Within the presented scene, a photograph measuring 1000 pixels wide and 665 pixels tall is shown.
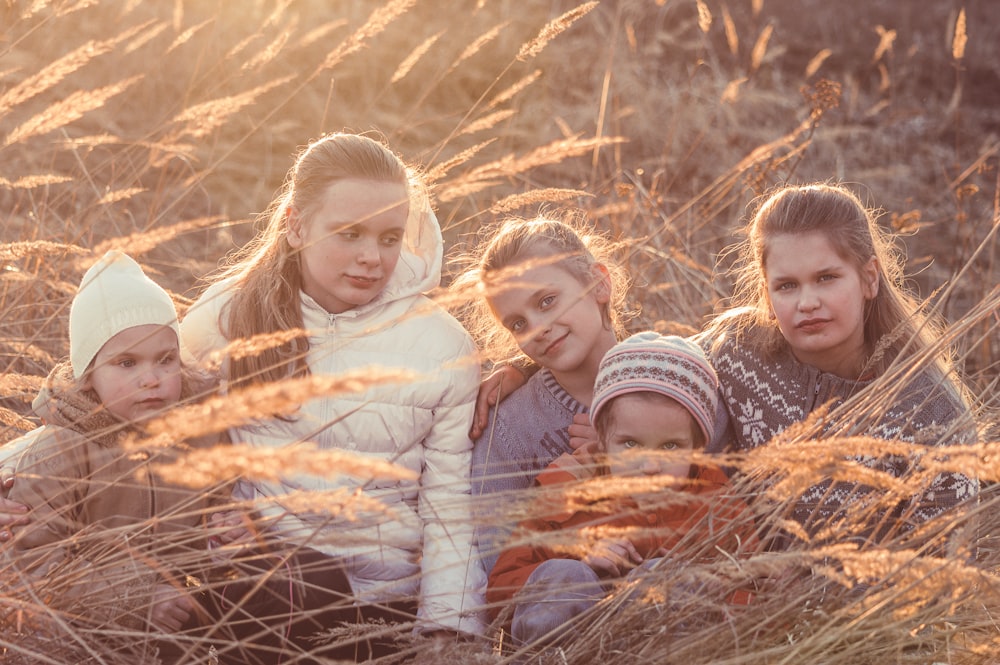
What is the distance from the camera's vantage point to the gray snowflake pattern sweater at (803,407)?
2410 millimetres

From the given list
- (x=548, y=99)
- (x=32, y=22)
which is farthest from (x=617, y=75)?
(x=32, y=22)

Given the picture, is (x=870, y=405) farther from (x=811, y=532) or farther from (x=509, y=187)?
(x=509, y=187)

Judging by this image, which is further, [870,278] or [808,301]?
[870,278]

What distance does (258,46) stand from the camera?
244 inches

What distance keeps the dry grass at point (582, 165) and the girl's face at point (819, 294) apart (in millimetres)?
242

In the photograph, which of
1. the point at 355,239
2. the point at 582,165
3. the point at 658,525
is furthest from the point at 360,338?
the point at 582,165

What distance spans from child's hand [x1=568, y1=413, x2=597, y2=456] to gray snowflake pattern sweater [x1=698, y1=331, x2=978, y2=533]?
14.4 inches

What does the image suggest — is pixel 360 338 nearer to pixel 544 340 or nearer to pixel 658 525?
pixel 544 340

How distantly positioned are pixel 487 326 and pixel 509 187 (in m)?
2.38

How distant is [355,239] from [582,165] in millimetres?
3518

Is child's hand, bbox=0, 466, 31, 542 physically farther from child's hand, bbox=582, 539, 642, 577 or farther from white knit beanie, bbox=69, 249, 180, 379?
child's hand, bbox=582, 539, 642, 577

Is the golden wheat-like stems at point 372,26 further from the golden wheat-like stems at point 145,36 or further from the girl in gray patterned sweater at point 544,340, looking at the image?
the girl in gray patterned sweater at point 544,340

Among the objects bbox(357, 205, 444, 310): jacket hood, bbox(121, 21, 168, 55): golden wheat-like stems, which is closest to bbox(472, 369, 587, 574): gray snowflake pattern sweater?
bbox(357, 205, 444, 310): jacket hood

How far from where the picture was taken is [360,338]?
103 inches
